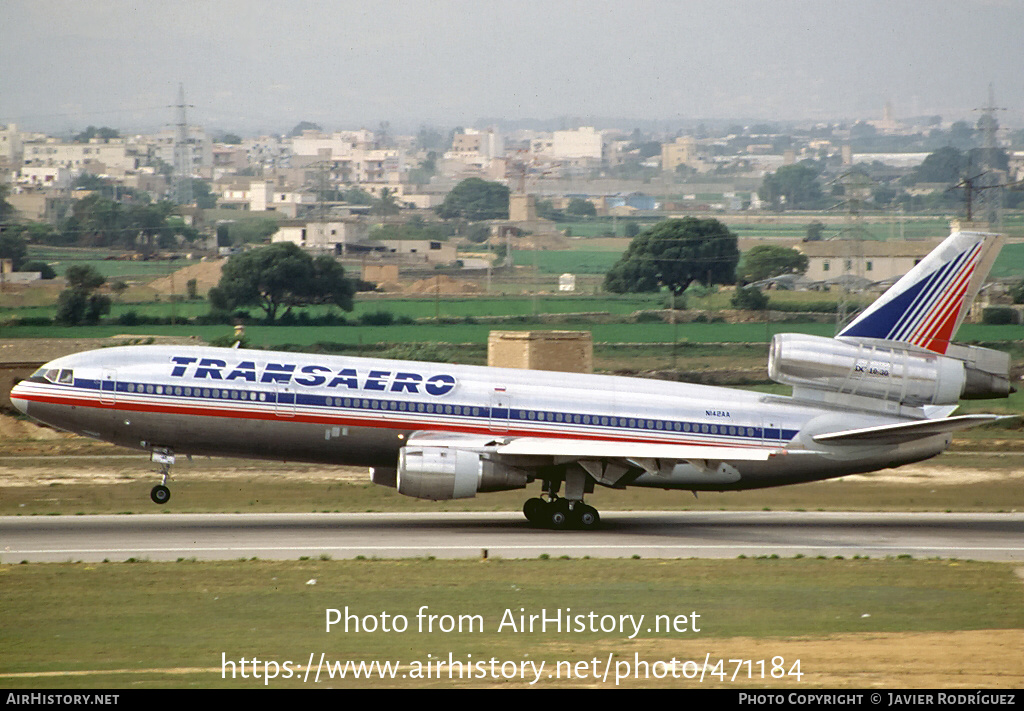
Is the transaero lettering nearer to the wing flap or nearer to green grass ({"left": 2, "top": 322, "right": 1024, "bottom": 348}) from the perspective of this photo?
the wing flap

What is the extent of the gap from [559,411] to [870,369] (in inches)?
359

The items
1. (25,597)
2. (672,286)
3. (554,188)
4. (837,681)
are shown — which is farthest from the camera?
(554,188)

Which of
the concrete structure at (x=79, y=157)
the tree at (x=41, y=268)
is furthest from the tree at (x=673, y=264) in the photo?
the concrete structure at (x=79, y=157)

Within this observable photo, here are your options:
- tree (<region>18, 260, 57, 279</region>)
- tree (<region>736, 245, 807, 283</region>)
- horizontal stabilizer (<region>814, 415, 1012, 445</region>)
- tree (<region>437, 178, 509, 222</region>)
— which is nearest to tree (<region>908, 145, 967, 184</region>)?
tree (<region>437, 178, 509, 222</region>)

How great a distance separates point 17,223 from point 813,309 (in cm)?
7805

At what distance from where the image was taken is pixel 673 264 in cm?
9338

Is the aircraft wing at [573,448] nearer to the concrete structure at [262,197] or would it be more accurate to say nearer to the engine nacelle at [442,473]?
the engine nacelle at [442,473]

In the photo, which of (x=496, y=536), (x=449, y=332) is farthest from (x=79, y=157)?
(x=496, y=536)

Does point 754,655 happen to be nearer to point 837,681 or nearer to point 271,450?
point 837,681

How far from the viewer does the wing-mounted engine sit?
33.7 metres

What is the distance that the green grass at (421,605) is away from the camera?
63.3 ft

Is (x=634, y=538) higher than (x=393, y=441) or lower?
lower

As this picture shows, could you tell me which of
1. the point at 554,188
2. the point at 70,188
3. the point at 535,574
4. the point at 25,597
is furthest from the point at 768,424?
the point at 554,188

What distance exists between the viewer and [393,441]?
1272 inches
